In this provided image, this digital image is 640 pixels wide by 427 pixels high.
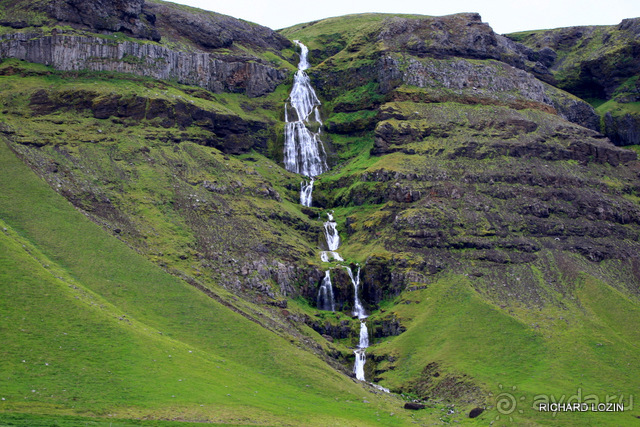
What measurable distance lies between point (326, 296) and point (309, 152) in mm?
54766

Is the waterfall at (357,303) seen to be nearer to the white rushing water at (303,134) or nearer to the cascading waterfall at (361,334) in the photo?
the cascading waterfall at (361,334)

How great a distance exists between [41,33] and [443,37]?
97.3 m

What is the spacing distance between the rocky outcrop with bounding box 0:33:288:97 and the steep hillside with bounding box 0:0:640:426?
0.48 m

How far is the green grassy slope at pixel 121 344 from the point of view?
201 feet

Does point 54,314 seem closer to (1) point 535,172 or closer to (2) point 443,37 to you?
(1) point 535,172

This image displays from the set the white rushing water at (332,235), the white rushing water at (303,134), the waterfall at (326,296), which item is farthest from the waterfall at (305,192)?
the waterfall at (326,296)

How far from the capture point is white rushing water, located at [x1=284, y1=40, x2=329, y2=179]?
158 meters

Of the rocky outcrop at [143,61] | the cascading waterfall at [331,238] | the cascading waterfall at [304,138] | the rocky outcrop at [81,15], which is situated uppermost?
the rocky outcrop at [81,15]

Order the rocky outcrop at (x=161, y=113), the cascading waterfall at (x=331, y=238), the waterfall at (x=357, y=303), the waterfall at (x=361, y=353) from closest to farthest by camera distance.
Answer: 1. the waterfall at (x=361, y=353)
2. the waterfall at (x=357, y=303)
3. the cascading waterfall at (x=331, y=238)
4. the rocky outcrop at (x=161, y=113)

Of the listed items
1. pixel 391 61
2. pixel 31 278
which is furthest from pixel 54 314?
pixel 391 61

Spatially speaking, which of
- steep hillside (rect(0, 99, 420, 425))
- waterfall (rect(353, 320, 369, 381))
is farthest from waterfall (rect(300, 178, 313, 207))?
steep hillside (rect(0, 99, 420, 425))

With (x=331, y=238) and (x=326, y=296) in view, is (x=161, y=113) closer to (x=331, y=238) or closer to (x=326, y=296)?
(x=331, y=238)

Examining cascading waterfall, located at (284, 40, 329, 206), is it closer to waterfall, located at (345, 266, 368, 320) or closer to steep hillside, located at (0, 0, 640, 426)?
steep hillside, located at (0, 0, 640, 426)

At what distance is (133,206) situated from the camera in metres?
112
